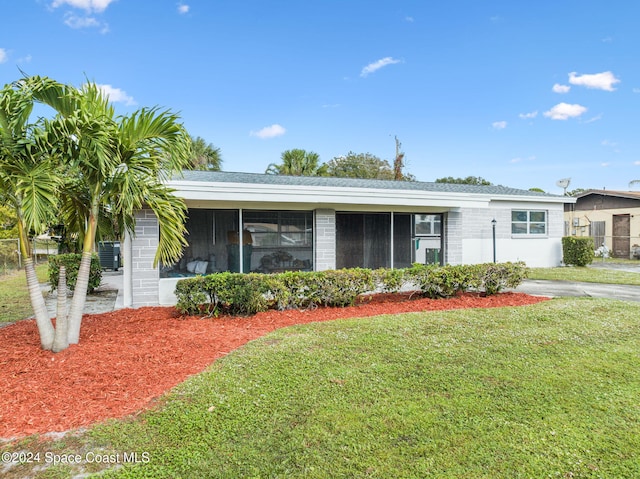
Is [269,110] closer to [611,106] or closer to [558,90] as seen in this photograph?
[558,90]

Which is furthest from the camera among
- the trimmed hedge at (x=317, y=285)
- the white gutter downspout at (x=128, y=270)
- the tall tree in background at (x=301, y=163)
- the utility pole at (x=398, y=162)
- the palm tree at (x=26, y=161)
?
the utility pole at (x=398, y=162)

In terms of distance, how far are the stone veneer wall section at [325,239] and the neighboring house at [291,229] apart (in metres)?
0.03

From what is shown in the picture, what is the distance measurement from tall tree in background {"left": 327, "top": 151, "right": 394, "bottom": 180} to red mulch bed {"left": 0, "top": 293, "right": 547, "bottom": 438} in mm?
28706

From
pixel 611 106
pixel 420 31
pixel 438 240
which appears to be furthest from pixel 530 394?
pixel 611 106

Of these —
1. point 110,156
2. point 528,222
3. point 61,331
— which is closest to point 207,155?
point 528,222

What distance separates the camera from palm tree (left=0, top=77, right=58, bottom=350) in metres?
4.27

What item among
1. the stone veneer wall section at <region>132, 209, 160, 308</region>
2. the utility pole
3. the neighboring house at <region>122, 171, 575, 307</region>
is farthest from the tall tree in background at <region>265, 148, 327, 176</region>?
the stone veneer wall section at <region>132, 209, 160, 308</region>

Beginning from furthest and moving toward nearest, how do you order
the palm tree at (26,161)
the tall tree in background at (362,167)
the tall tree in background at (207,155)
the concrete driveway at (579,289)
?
1. the tall tree in background at (362,167)
2. the tall tree in background at (207,155)
3. the concrete driveway at (579,289)
4. the palm tree at (26,161)

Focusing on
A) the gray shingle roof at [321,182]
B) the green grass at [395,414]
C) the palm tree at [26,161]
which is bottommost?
the green grass at [395,414]

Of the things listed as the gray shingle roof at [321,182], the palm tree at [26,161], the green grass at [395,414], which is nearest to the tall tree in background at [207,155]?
the gray shingle roof at [321,182]

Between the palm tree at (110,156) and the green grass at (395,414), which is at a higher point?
the palm tree at (110,156)

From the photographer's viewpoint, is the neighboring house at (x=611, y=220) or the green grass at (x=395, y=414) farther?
the neighboring house at (x=611, y=220)

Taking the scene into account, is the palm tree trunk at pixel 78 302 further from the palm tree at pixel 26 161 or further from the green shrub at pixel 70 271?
the green shrub at pixel 70 271

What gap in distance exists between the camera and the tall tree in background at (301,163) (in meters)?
25.6
